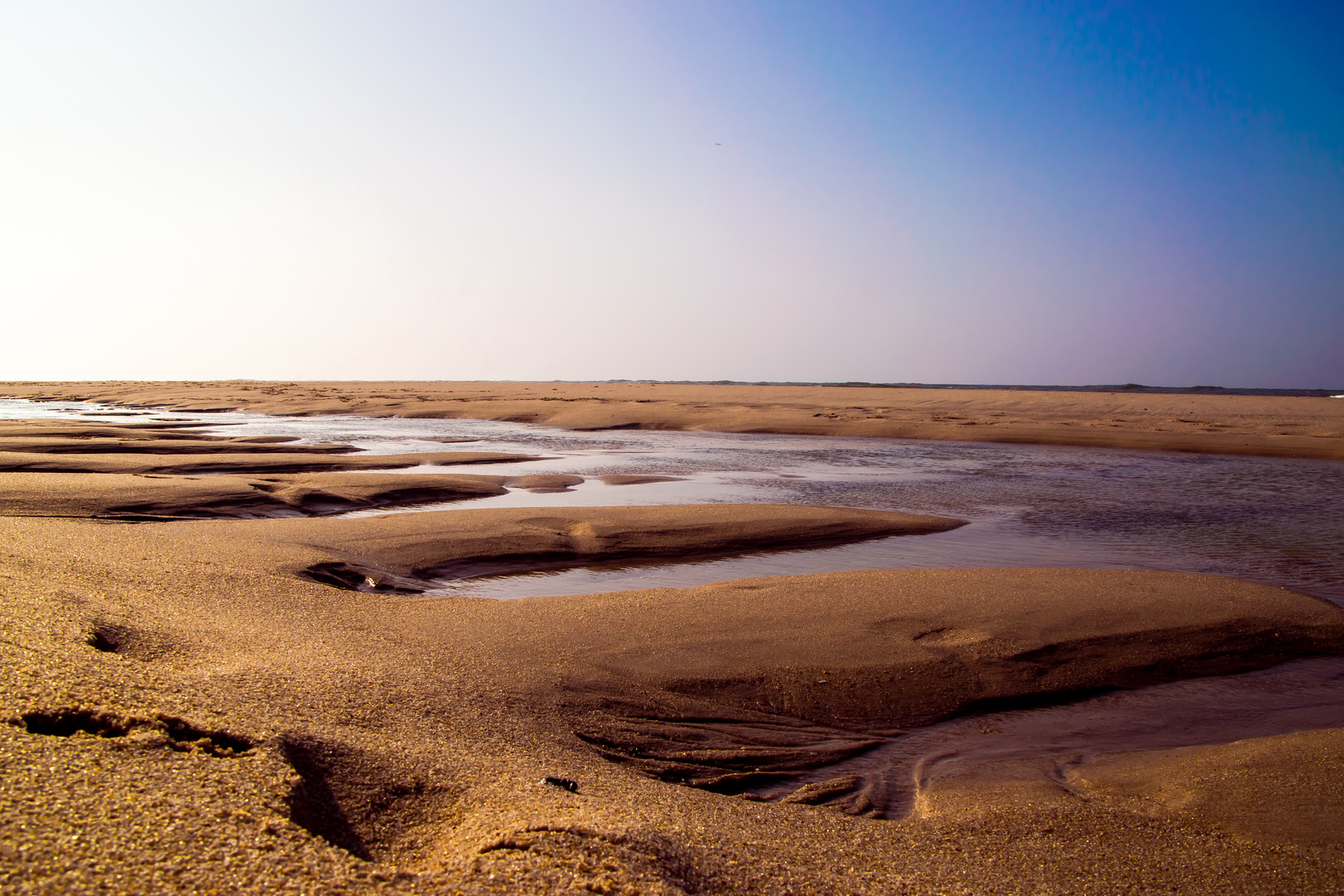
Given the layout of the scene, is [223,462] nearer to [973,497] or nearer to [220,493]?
[220,493]

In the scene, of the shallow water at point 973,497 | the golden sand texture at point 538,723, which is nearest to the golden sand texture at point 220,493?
the shallow water at point 973,497

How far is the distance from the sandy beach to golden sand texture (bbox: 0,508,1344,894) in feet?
0.05

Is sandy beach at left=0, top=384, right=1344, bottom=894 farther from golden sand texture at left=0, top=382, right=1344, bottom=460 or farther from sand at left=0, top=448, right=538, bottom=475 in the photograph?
golden sand texture at left=0, top=382, right=1344, bottom=460

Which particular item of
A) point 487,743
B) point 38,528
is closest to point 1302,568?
point 487,743

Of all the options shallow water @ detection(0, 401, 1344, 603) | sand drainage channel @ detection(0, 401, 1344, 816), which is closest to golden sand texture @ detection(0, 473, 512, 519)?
shallow water @ detection(0, 401, 1344, 603)

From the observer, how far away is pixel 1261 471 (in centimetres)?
1560

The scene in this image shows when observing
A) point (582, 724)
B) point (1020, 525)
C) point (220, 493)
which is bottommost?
point (582, 724)

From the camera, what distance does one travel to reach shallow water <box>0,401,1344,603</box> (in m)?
7.66

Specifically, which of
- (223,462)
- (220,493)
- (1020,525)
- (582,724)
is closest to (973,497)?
(1020,525)

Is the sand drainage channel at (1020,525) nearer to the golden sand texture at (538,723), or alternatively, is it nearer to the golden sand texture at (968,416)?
the golden sand texture at (538,723)

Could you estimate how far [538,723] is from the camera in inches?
142

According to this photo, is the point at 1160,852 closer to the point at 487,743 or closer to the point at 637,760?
the point at 637,760

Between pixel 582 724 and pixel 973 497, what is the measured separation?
398 inches

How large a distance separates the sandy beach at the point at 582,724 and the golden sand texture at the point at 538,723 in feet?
0.05
